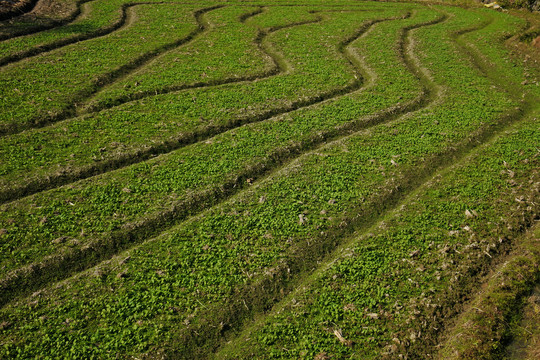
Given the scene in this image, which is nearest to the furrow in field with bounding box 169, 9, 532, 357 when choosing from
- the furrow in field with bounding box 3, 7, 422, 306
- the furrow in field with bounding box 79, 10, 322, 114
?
the furrow in field with bounding box 3, 7, 422, 306

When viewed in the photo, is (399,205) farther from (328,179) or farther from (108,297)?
(108,297)

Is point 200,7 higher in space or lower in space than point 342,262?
higher

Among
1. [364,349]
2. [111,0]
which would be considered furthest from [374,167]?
[111,0]

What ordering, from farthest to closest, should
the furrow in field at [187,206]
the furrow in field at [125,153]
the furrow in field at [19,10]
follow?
the furrow in field at [19,10]
the furrow in field at [125,153]
the furrow in field at [187,206]

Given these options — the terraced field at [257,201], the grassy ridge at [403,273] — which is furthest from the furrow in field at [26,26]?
the grassy ridge at [403,273]

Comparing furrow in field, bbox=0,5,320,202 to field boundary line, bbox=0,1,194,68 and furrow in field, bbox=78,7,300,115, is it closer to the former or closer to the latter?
furrow in field, bbox=78,7,300,115

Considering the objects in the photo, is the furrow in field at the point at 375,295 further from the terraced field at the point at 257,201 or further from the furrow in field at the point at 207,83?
the furrow in field at the point at 207,83
